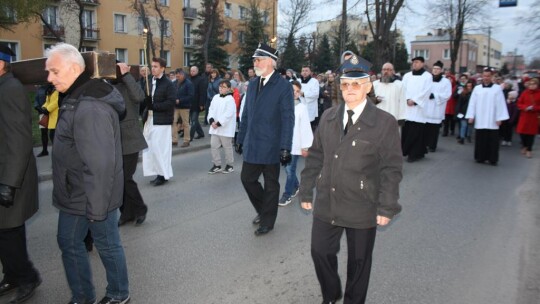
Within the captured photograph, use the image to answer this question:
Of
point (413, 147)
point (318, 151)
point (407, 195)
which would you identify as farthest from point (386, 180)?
point (413, 147)

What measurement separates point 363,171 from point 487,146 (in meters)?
8.31

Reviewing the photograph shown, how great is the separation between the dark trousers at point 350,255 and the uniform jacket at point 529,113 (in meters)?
9.47

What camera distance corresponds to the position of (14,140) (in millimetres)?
3527

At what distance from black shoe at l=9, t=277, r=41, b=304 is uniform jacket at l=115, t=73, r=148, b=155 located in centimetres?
198

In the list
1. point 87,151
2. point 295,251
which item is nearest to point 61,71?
point 87,151

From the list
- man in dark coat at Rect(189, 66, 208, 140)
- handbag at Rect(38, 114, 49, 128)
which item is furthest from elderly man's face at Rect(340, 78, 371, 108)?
man in dark coat at Rect(189, 66, 208, 140)

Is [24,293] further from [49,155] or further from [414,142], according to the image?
[414,142]

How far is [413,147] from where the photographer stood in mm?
10727

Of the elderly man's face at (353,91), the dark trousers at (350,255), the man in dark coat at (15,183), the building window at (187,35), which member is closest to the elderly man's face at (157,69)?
the man in dark coat at (15,183)

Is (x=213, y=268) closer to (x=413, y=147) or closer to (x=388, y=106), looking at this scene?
(x=388, y=106)

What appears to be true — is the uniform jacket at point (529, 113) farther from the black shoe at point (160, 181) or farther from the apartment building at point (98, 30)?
the apartment building at point (98, 30)

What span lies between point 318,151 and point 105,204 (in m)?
1.54

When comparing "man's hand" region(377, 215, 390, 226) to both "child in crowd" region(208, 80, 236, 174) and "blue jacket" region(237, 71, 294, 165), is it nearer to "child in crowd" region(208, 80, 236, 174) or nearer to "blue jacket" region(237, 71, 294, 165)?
"blue jacket" region(237, 71, 294, 165)

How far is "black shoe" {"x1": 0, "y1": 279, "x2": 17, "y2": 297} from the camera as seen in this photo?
400cm
